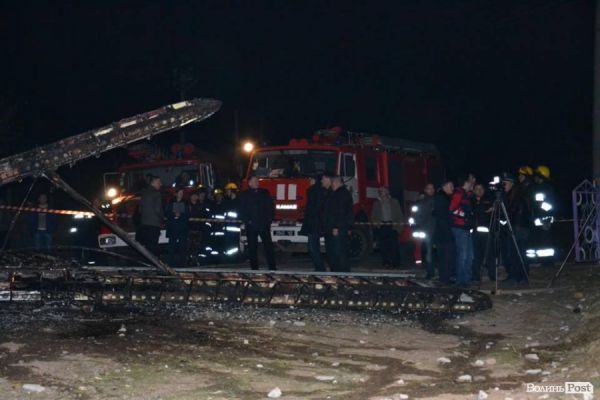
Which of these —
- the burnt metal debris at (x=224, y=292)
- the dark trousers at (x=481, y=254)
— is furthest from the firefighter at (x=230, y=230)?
the burnt metal debris at (x=224, y=292)

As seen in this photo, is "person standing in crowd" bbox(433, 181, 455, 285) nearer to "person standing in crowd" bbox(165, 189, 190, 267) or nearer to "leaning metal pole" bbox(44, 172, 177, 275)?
"leaning metal pole" bbox(44, 172, 177, 275)

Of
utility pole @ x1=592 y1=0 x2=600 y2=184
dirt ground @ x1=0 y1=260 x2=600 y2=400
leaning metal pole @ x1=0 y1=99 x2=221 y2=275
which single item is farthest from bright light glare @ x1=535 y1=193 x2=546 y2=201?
leaning metal pole @ x1=0 y1=99 x2=221 y2=275

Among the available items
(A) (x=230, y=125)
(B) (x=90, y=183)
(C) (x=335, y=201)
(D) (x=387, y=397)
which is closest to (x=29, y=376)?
(D) (x=387, y=397)

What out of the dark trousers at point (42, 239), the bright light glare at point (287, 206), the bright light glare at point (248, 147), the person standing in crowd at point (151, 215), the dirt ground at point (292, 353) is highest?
the bright light glare at point (248, 147)

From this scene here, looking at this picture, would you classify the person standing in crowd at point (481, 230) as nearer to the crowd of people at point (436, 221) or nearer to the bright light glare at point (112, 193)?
the crowd of people at point (436, 221)

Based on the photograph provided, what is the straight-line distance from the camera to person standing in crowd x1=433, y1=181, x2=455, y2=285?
1355cm

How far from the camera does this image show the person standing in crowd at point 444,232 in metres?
13.6

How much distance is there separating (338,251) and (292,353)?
19.8ft

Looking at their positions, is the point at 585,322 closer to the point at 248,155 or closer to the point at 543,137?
the point at 248,155

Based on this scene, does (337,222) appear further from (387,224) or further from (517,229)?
(387,224)

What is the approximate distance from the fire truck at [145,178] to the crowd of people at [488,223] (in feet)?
22.4

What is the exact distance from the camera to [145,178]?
20359mm

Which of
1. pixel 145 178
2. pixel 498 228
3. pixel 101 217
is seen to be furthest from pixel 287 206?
pixel 101 217

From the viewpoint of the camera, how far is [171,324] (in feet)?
32.8
